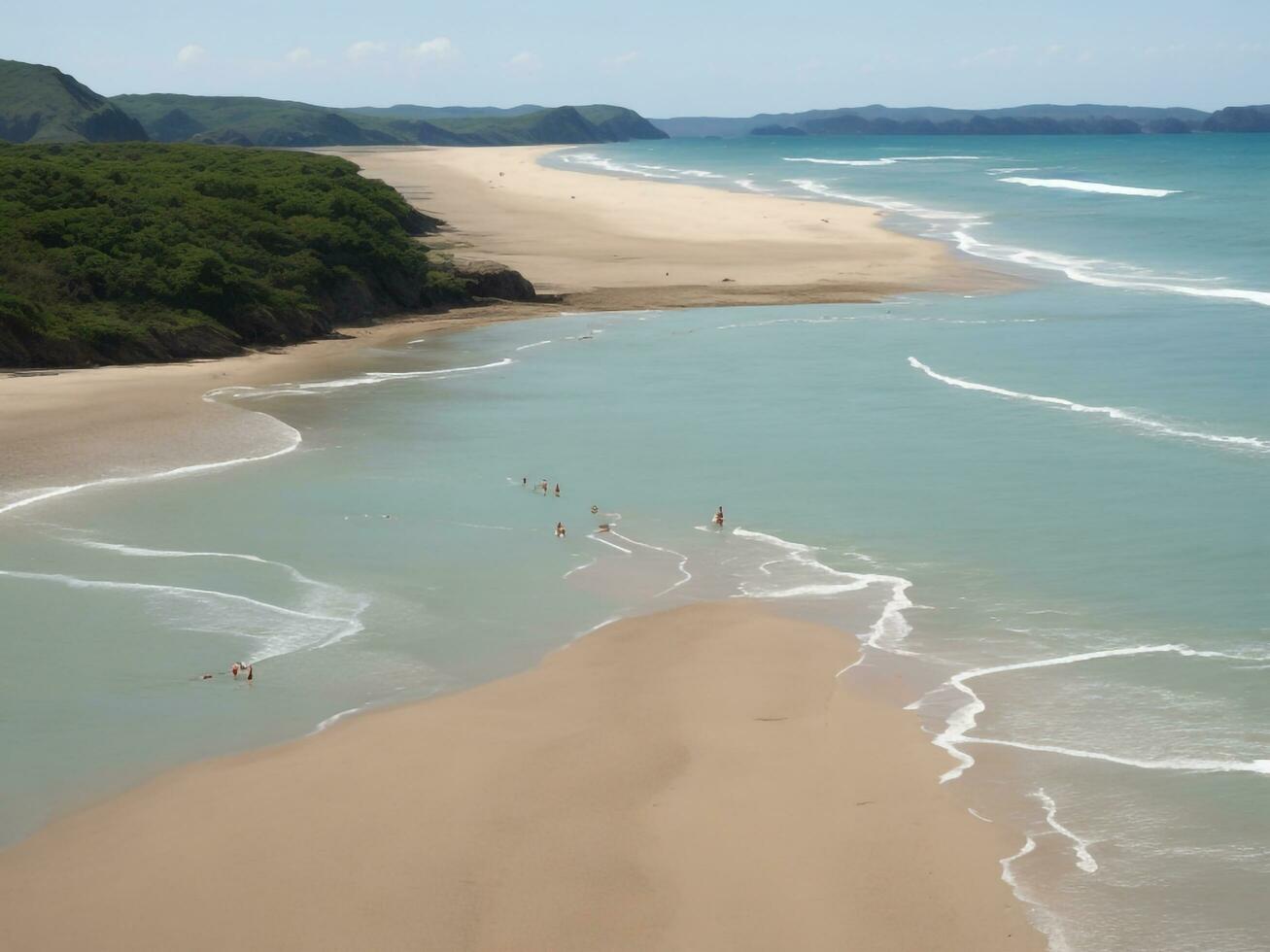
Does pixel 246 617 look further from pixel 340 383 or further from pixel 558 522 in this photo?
pixel 340 383

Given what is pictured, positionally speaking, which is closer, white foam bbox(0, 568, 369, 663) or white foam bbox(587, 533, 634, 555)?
white foam bbox(0, 568, 369, 663)

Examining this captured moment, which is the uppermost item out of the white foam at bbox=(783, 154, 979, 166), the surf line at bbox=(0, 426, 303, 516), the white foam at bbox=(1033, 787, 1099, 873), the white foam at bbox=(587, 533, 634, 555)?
the white foam at bbox=(783, 154, 979, 166)

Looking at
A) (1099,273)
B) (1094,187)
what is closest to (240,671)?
(1099,273)

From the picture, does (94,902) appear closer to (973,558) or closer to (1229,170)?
(973,558)

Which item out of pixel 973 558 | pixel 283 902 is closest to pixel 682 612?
pixel 973 558

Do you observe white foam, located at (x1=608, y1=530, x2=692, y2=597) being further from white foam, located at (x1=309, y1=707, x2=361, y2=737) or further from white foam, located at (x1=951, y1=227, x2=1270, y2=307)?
white foam, located at (x1=951, y1=227, x2=1270, y2=307)

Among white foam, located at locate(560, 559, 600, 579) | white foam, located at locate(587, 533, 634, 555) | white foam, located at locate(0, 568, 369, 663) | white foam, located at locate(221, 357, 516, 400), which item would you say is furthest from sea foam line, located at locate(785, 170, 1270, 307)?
white foam, located at locate(0, 568, 369, 663)
